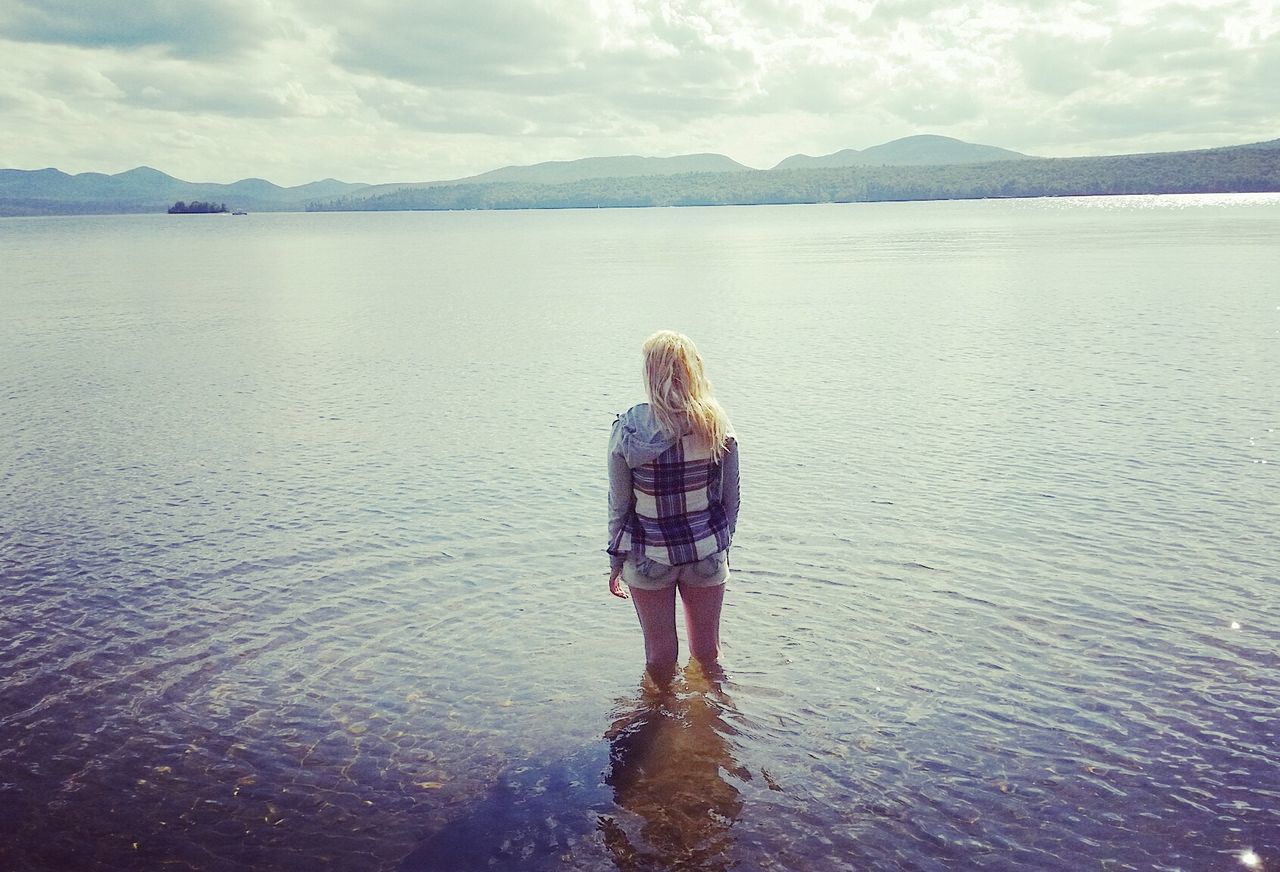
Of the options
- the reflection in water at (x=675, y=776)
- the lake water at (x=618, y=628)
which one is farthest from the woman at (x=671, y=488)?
the lake water at (x=618, y=628)

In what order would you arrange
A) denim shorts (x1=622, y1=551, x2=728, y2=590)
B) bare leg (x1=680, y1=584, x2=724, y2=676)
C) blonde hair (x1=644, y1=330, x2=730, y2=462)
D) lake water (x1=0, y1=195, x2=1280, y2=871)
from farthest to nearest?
bare leg (x1=680, y1=584, x2=724, y2=676) < denim shorts (x1=622, y1=551, x2=728, y2=590) < blonde hair (x1=644, y1=330, x2=730, y2=462) < lake water (x1=0, y1=195, x2=1280, y2=871)

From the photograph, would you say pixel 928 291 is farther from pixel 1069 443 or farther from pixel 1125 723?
pixel 1125 723

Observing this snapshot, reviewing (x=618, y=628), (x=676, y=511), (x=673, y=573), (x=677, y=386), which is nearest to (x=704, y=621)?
(x=673, y=573)

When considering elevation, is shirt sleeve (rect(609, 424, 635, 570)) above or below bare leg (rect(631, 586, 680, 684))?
above

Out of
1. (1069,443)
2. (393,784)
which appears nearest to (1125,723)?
(393,784)

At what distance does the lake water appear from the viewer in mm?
6348

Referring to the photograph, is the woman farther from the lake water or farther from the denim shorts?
the lake water

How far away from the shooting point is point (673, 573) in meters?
7.05

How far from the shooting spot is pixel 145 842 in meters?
6.21

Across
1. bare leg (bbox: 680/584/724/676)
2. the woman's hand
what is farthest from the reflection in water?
the woman's hand

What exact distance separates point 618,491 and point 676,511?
401 millimetres

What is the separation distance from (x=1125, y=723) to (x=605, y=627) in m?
4.31

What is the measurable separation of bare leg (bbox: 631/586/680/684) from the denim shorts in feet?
0.29

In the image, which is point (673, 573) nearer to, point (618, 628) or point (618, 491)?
point (618, 491)
